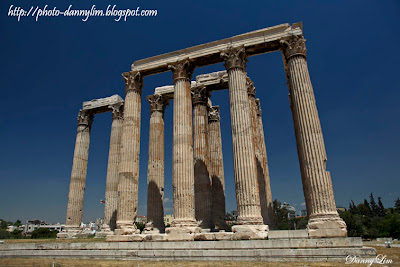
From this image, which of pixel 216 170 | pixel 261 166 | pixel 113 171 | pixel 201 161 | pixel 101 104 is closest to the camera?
pixel 261 166

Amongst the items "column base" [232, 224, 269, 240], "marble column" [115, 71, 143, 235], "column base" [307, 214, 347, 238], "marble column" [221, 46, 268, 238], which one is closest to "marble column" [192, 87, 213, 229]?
"marble column" [115, 71, 143, 235]

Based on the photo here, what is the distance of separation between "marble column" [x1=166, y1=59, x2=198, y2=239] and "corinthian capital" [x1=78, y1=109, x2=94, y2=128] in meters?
16.3

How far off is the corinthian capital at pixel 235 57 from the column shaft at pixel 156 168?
1029 centimetres

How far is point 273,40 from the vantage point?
20734 millimetres

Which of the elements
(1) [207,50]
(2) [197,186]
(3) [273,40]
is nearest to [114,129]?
(2) [197,186]

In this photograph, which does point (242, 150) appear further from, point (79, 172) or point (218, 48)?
point (79, 172)

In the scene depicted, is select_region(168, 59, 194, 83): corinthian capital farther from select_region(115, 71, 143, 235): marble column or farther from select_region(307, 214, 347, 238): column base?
select_region(307, 214, 347, 238): column base

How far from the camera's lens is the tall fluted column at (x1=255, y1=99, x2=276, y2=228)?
22547 millimetres

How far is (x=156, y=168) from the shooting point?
88.3ft

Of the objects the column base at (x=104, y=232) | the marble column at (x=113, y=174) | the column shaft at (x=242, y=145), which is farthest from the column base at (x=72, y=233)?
the column shaft at (x=242, y=145)

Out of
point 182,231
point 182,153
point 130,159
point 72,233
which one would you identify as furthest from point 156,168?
point 72,233

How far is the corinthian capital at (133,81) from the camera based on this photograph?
24.8 metres

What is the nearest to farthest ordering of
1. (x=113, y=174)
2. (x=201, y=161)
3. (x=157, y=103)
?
(x=201, y=161) → (x=157, y=103) → (x=113, y=174)

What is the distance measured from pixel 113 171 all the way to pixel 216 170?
1178cm
